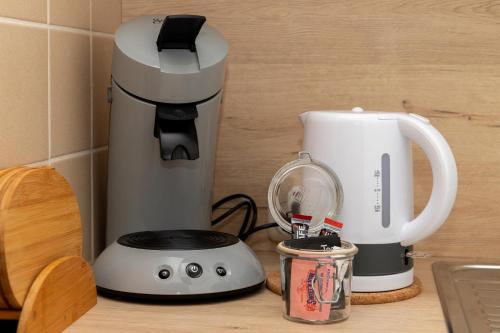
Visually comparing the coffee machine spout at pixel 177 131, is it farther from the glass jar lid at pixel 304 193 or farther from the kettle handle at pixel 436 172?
the kettle handle at pixel 436 172

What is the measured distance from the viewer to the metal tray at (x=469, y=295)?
38.7 inches

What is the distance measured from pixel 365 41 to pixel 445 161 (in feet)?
1.21

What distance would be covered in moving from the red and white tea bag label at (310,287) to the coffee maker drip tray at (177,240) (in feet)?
0.50

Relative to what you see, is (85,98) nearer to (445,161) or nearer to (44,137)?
(44,137)

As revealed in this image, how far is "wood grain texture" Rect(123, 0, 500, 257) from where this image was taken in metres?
1.31

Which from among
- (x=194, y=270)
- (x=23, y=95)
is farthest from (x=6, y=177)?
(x=194, y=270)

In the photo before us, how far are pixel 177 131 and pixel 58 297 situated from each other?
0.31 metres

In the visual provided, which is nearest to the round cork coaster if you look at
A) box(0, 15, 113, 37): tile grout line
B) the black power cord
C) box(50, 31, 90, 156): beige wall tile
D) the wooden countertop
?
the wooden countertop

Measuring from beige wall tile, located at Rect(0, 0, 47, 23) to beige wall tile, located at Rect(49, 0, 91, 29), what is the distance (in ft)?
0.10

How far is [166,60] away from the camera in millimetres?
1083

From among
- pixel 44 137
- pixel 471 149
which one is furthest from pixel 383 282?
pixel 44 137

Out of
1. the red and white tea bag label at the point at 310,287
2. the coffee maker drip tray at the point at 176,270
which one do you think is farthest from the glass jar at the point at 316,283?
the coffee maker drip tray at the point at 176,270

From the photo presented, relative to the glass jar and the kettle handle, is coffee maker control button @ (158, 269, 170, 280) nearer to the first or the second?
the glass jar

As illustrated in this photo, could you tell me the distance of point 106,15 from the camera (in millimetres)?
1301
